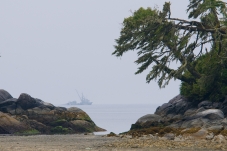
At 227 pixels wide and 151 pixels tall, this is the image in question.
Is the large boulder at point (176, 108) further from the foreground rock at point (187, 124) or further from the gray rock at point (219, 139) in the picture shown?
the gray rock at point (219, 139)

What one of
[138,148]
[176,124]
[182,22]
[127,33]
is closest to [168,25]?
[182,22]

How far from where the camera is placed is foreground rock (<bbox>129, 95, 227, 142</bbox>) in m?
29.4

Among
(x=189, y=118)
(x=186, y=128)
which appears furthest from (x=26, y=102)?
(x=186, y=128)

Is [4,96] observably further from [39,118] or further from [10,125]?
[10,125]

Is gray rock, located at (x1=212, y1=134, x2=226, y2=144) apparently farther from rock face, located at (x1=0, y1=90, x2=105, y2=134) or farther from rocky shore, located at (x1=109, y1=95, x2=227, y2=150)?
rock face, located at (x1=0, y1=90, x2=105, y2=134)

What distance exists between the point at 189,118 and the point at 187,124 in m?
1.33

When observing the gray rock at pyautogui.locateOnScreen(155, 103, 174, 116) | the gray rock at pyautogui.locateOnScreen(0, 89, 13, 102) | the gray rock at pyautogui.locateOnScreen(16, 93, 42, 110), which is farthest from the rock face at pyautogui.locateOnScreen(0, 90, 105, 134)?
the gray rock at pyautogui.locateOnScreen(155, 103, 174, 116)

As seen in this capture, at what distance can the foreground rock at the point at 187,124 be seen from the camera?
2944 cm

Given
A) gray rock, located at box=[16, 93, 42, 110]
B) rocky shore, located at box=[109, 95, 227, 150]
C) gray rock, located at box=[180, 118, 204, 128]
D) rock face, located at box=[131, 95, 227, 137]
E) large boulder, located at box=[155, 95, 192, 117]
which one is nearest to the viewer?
rocky shore, located at box=[109, 95, 227, 150]

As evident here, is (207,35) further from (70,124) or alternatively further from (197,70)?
(70,124)

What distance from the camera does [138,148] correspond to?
75.9 ft

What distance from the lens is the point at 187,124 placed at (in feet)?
120

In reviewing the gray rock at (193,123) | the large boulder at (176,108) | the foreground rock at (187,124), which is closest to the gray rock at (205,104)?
the foreground rock at (187,124)

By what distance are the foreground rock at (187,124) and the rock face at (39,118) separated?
29.3 ft
